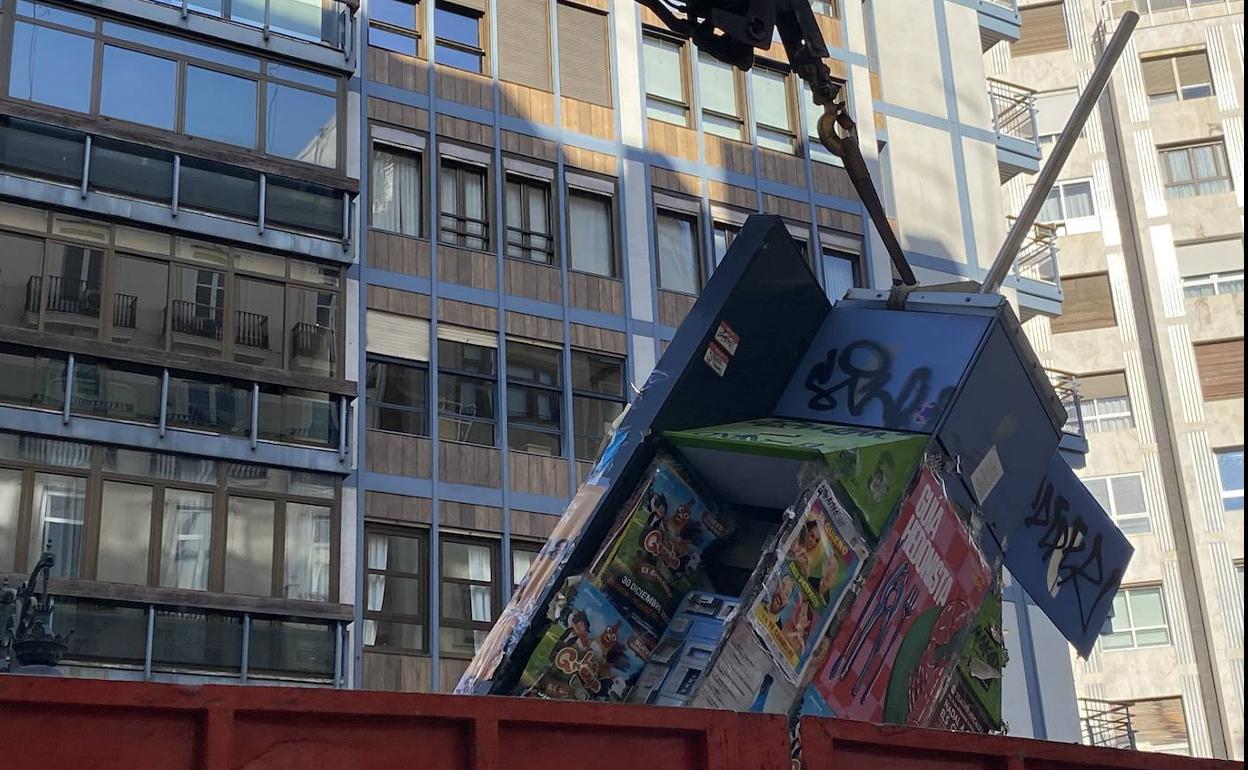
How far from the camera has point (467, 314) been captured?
2189cm

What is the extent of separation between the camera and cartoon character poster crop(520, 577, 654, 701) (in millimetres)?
7309

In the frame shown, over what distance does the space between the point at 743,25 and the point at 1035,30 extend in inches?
1619

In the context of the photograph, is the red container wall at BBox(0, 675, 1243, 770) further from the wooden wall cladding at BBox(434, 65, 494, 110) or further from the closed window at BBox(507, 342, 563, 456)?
the wooden wall cladding at BBox(434, 65, 494, 110)

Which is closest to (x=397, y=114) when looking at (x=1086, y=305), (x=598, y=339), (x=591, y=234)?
(x=591, y=234)

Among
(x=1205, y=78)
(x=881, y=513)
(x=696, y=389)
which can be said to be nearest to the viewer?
(x=881, y=513)

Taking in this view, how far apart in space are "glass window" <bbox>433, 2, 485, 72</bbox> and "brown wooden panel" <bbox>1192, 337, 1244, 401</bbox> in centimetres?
2529

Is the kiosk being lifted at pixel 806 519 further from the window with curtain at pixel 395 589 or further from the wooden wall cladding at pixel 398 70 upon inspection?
the wooden wall cladding at pixel 398 70

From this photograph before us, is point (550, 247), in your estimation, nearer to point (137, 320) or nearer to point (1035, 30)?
point (137, 320)

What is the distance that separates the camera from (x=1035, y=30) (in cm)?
4712

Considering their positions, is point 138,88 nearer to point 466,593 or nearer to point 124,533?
point 124,533

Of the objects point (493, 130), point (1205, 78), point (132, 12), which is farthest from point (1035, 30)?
point (132, 12)

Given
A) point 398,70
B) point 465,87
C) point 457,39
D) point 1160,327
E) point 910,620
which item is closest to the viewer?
point 910,620

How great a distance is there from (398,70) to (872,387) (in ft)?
50.0

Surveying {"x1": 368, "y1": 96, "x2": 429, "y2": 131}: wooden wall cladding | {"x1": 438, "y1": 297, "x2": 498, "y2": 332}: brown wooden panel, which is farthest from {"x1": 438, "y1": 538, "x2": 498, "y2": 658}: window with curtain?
{"x1": 368, "y1": 96, "x2": 429, "y2": 131}: wooden wall cladding
